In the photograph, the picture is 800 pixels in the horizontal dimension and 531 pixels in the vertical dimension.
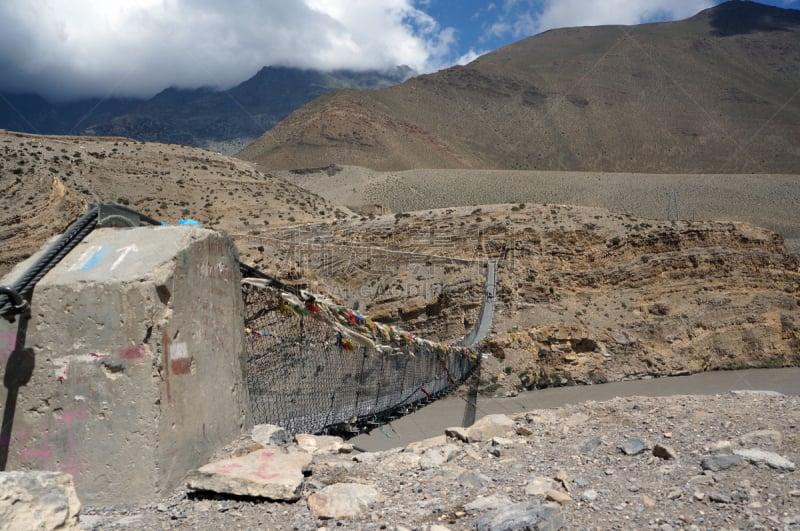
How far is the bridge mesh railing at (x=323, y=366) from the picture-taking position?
157 inches

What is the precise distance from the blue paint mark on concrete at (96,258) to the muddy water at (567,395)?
5550mm

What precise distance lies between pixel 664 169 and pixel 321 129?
41750mm

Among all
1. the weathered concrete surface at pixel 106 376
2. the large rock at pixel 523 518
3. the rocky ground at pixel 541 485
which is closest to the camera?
the large rock at pixel 523 518

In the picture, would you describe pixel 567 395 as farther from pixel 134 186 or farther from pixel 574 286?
pixel 134 186

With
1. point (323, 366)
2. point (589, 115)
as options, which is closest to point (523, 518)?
point (323, 366)

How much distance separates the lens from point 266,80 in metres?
131

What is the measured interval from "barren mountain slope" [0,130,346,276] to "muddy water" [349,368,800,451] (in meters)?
7.09

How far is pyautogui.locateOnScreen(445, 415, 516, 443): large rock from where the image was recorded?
3.60 metres

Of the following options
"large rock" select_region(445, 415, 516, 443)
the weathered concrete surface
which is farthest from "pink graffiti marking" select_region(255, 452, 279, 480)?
"large rock" select_region(445, 415, 516, 443)

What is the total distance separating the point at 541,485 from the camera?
2.54m

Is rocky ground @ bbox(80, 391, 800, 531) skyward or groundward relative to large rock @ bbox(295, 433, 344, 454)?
skyward

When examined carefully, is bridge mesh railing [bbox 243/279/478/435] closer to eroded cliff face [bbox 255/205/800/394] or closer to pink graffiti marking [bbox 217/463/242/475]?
pink graffiti marking [bbox 217/463/242/475]

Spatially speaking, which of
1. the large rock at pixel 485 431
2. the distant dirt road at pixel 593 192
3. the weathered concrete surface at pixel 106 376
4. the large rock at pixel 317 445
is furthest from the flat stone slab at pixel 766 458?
the distant dirt road at pixel 593 192

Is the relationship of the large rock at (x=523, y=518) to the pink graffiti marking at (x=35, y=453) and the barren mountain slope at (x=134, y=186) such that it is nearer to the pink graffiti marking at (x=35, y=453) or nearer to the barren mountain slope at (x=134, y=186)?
the pink graffiti marking at (x=35, y=453)
